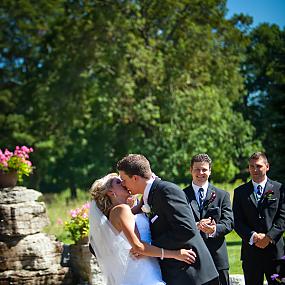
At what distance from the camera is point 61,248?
821 cm

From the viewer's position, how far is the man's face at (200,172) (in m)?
5.11

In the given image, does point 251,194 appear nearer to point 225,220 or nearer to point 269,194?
point 269,194

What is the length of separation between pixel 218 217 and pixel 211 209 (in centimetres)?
11

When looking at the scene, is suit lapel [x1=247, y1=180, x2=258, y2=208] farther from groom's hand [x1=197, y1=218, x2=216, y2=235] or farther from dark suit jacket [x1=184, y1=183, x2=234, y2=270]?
groom's hand [x1=197, y1=218, x2=216, y2=235]

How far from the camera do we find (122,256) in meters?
3.96

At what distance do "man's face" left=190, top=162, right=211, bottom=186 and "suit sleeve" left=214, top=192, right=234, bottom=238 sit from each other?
32cm

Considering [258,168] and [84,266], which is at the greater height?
[258,168]

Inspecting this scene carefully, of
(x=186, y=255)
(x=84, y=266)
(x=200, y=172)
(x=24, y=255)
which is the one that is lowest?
(x=84, y=266)

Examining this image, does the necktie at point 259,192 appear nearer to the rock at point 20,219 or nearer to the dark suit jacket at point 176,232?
the dark suit jacket at point 176,232

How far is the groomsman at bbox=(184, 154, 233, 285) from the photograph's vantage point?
5066 mm

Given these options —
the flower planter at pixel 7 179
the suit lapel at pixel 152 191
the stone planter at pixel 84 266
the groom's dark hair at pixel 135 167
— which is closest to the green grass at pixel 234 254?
the stone planter at pixel 84 266

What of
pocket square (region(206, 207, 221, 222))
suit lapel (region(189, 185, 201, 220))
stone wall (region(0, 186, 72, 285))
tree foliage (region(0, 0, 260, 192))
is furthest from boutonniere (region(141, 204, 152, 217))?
tree foliage (region(0, 0, 260, 192))

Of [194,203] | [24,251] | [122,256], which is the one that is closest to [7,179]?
[24,251]

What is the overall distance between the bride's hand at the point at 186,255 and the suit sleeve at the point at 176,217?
0.14 feet
